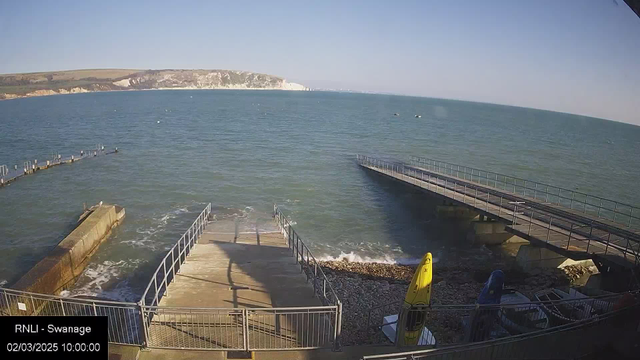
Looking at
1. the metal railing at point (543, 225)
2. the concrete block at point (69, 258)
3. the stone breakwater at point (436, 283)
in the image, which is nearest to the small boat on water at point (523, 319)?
the stone breakwater at point (436, 283)

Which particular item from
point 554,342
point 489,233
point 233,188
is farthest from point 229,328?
point 233,188

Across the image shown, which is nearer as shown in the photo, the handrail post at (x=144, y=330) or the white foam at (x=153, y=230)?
the handrail post at (x=144, y=330)

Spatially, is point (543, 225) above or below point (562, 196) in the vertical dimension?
above

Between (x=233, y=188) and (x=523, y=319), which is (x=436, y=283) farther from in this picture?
(x=233, y=188)

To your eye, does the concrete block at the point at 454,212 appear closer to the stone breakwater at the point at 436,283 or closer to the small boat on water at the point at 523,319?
the stone breakwater at the point at 436,283

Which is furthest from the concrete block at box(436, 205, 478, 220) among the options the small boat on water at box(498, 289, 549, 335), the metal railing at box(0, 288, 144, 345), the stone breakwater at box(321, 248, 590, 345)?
the metal railing at box(0, 288, 144, 345)

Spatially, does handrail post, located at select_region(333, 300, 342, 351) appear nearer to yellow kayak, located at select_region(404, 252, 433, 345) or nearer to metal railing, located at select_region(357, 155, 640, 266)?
yellow kayak, located at select_region(404, 252, 433, 345)

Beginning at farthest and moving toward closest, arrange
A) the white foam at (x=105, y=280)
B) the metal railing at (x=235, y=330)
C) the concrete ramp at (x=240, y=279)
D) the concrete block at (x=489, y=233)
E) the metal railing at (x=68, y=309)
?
the concrete block at (x=489, y=233) → the white foam at (x=105, y=280) → the concrete ramp at (x=240, y=279) → the metal railing at (x=68, y=309) → the metal railing at (x=235, y=330)
